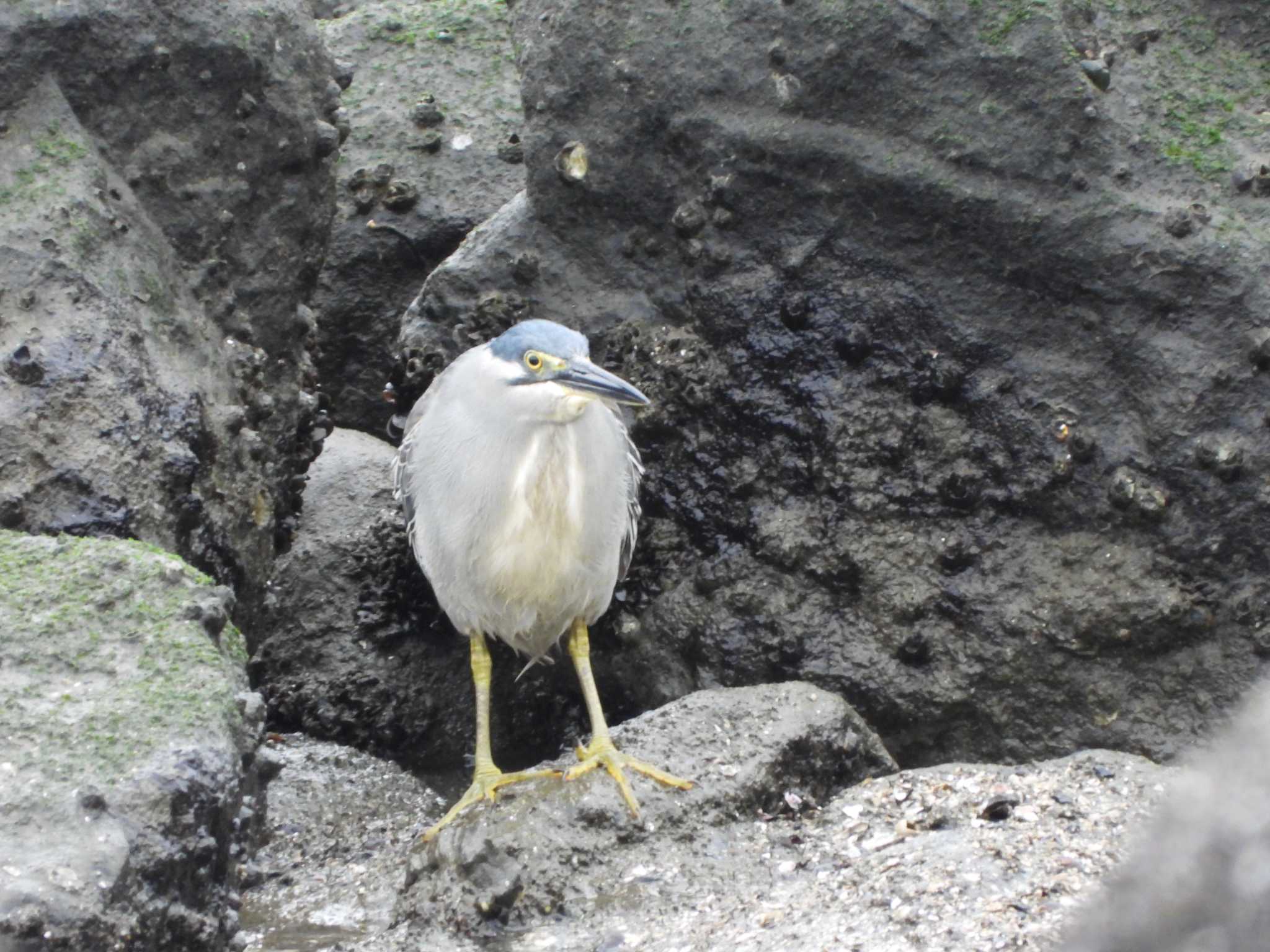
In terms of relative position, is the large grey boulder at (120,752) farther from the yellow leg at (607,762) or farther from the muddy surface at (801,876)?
the yellow leg at (607,762)

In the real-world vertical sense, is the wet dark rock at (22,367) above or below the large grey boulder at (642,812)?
above

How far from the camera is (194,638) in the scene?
11.6 feet

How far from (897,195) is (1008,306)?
20.3 inches

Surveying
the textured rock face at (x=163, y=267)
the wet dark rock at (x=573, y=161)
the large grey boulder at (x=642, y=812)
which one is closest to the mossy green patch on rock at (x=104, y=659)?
the textured rock face at (x=163, y=267)

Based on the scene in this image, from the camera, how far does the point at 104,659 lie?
11.3 ft

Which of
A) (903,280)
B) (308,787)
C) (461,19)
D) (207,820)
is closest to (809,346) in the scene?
(903,280)

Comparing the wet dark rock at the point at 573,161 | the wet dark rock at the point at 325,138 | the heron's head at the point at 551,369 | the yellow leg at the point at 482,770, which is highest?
the wet dark rock at the point at 573,161

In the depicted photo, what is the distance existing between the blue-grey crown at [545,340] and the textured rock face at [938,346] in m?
0.86

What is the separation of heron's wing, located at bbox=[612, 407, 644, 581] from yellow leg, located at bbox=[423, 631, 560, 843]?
547mm

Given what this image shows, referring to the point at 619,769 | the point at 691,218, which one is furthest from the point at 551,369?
the point at 619,769

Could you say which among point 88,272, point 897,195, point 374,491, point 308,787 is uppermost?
point 897,195

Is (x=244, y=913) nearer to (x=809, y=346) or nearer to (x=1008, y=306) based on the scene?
(x=809, y=346)

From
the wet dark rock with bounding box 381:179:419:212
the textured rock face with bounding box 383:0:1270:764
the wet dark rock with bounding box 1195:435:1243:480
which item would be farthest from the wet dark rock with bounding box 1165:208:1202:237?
the wet dark rock with bounding box 381:179:419:212

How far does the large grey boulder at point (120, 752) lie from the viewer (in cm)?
290
